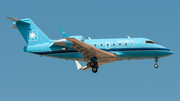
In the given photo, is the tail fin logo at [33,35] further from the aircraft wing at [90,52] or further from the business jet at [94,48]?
the aircraft wing at [90,52]

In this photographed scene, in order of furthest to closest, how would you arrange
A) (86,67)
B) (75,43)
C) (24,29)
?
(86,67) → (24,29) → (75,43)

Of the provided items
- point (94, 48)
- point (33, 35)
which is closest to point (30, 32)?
point (33, 35)

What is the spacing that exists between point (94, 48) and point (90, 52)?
106cm

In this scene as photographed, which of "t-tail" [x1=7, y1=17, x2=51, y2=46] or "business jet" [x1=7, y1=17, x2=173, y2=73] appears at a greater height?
"t-tail" [x1=7, y1=17, x2=51, y2=46]

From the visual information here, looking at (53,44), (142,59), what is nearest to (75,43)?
(53,44)

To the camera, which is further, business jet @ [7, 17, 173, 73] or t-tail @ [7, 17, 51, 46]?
t-tail @ [7, 17, 51, 46]

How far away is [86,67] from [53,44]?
6.58m

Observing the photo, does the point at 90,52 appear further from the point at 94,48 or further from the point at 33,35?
the point at 33,35

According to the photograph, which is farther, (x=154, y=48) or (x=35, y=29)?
(x=35, y=29)

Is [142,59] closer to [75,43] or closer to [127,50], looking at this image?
[127,50]

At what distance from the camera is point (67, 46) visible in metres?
31.0

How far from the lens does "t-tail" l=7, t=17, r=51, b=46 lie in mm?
33344

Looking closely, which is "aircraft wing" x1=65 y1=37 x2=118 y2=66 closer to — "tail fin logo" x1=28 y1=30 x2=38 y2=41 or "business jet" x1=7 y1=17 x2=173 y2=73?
"business jet" x1=7 y1=17 x2=173 y2=73

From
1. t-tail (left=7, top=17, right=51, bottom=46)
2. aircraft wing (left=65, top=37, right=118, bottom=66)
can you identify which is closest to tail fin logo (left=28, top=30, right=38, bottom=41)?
t-tail (left=7, top=17, right=51, bottom=46)
